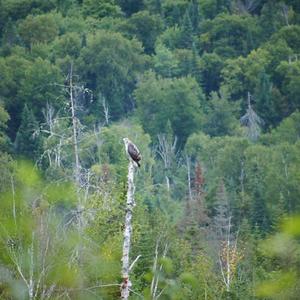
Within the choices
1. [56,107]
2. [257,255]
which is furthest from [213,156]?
[257,255]

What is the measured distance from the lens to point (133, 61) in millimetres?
87312

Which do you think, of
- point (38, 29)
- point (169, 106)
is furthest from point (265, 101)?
point (38, 29)

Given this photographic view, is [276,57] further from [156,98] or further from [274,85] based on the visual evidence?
[156,98]

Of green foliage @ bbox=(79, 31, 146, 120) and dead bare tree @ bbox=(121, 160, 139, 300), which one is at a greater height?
dead bare tree @ bbox=(121, 160, 139, 300)

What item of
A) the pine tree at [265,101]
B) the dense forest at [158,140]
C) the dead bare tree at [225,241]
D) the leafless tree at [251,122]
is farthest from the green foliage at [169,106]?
the dead bare tree at [225,241]

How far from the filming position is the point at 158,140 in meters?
78.4

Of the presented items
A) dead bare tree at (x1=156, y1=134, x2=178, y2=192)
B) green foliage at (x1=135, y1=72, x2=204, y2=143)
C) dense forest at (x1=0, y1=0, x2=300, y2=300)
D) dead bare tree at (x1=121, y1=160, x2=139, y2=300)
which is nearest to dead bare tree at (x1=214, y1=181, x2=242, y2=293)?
dense forest at (x1=0, y1=0, x2=300, y2=300)

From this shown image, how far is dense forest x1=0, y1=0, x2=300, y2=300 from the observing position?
1872cm

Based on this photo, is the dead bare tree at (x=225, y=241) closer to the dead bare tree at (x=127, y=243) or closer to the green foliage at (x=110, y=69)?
the dead bare tree at (x=127, y=243)

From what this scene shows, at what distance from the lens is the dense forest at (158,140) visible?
18.7 m

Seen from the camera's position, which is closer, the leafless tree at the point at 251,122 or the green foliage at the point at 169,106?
the leafless tree at the point at 251,122

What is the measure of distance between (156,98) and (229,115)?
15.8ft

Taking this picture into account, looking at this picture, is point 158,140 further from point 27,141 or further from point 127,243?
point 127,243

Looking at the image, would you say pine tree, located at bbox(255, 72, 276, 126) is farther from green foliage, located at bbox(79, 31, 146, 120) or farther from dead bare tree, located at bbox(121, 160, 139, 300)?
dead bare tree, located at bbox(121, 160, 139, 300)
